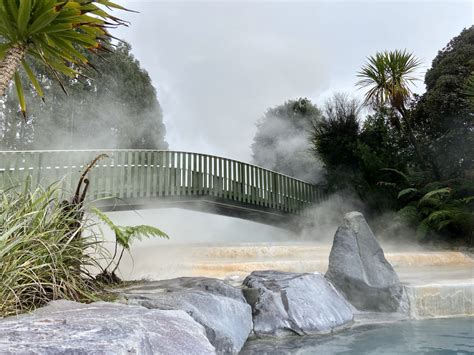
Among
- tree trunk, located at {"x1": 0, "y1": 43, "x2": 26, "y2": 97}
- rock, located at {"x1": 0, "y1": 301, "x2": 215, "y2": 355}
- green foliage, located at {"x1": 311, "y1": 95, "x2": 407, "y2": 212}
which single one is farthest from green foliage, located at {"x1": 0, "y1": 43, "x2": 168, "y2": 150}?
rock, located at {"x1": 0, "y1": 301, "x2": 215, "y2": 355}

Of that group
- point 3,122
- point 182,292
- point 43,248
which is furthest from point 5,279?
point 3,122

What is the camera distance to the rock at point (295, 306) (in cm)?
306

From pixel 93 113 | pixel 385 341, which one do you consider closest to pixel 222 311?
pixel 385 341

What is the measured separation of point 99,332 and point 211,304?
55.2 inches

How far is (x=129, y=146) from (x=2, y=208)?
1601 centimetres

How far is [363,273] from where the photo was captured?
3.96m

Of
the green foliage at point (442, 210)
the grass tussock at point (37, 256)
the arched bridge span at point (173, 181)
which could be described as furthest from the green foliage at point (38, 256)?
the green foliage at point (442, 210)

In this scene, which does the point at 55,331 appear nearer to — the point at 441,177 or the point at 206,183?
the point at 206,183

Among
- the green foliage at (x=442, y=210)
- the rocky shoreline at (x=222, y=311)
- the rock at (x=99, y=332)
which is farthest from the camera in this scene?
the green foliage at (x=442, y=210)

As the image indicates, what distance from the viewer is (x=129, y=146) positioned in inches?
702

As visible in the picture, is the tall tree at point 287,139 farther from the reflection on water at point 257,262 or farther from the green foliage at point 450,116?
the reflection on water at point 257,262

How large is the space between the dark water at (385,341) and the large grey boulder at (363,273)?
399 mm

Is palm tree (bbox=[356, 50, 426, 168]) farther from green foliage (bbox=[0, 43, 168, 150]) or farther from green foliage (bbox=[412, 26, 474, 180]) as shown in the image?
green foliage (bbox=[0, 43, 168, 150])

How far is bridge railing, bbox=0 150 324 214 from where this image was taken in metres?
6.25
